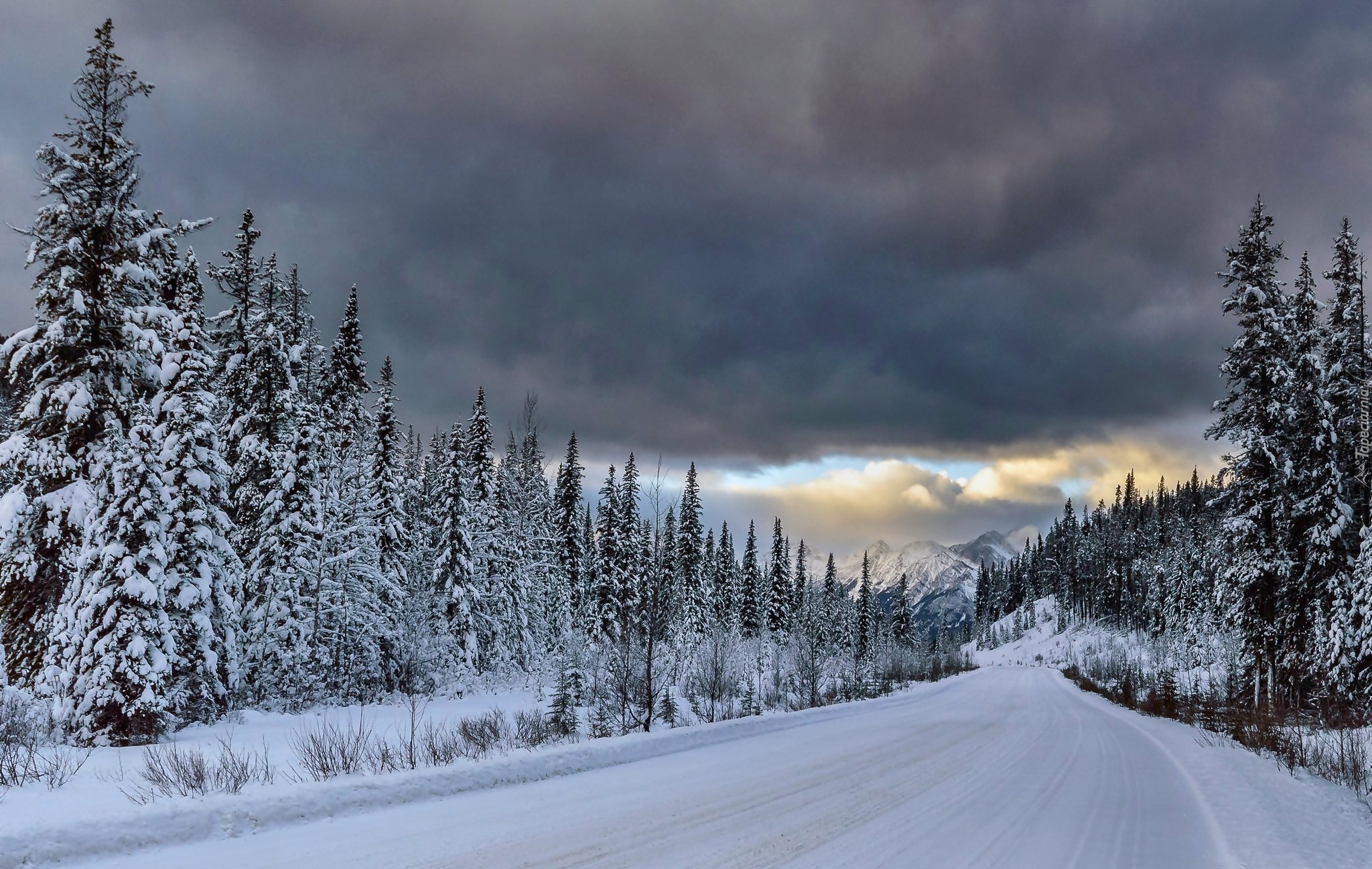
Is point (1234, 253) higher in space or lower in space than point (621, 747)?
higher

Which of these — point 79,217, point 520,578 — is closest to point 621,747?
point 79,217

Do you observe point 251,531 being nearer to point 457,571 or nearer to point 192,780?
point 457,571

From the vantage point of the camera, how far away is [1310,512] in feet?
77.5

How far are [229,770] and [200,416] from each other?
559 inches

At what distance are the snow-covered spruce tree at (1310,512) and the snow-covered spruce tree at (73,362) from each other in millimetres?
34662

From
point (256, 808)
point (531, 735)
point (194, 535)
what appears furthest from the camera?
point (194, 535)

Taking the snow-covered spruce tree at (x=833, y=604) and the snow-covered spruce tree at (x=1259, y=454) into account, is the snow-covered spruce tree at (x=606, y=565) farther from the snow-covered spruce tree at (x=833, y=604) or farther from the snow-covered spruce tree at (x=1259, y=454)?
the snow-covered spruce tree at (x=1259, y=454)

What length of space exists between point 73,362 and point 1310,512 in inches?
1433

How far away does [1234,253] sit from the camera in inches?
1038

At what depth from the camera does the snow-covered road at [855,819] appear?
6.49 m

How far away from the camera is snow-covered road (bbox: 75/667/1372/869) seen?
649 centimetres

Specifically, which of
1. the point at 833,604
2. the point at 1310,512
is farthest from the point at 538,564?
the point at 833,604

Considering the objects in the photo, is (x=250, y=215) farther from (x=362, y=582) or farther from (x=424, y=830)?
(x=424, y=830)

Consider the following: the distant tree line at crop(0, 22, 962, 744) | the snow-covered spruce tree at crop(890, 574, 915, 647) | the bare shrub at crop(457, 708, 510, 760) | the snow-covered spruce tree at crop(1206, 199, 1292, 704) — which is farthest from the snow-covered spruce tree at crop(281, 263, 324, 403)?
the snow-covered spruce tree at crop(890, 574, 915, 647)
